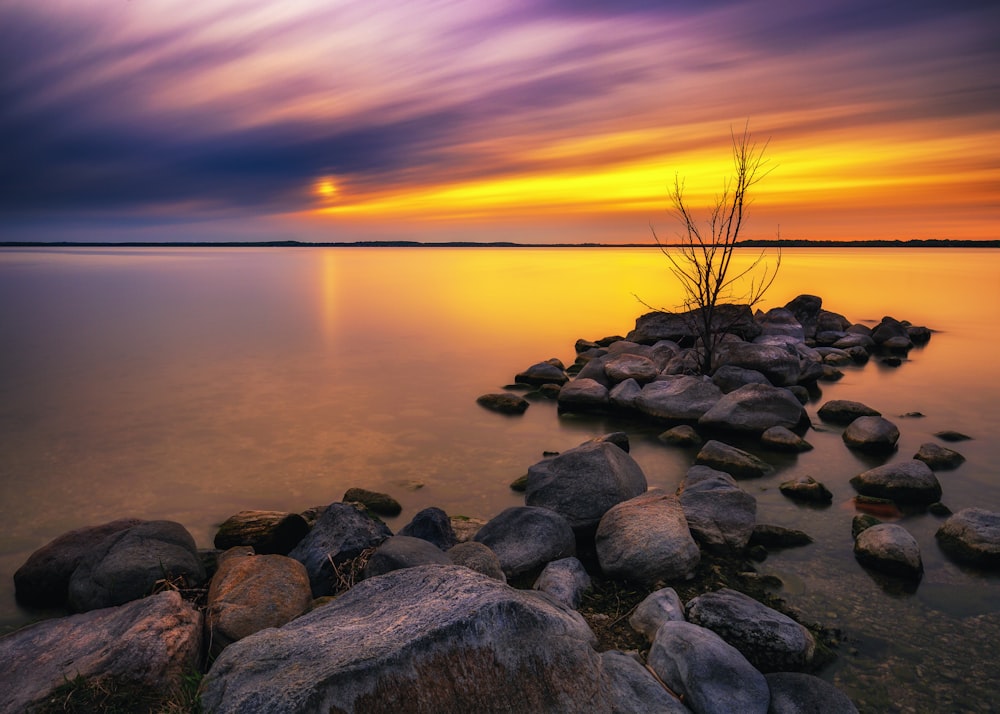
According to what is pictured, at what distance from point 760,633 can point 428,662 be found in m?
2.81

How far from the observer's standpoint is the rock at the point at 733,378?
533 inches

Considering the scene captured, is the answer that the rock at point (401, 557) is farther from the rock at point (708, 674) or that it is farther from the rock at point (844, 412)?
the rock at point (844, 412)

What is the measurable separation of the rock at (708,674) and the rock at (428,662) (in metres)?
0.84

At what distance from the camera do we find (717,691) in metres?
3.86

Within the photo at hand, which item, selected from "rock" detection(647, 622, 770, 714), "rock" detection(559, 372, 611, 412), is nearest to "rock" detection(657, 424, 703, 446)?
"rock" detection(559, 372, 611, 412)

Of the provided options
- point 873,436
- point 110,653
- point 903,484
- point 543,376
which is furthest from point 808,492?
point 543,376

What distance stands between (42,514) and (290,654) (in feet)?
22.8

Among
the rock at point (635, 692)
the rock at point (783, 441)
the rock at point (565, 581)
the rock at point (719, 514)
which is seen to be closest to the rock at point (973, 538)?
the rock at point (719, 514)

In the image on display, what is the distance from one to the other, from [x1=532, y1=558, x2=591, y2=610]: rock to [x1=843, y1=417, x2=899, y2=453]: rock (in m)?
6.83

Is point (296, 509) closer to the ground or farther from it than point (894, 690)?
closer to the ground

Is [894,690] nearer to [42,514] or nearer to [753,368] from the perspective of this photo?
[42,514]

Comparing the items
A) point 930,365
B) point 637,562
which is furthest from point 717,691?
point 930,365

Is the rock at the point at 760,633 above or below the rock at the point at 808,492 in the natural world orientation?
above

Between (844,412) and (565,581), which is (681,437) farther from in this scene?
(565,581)
